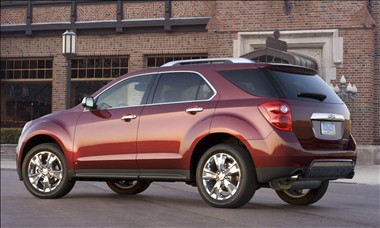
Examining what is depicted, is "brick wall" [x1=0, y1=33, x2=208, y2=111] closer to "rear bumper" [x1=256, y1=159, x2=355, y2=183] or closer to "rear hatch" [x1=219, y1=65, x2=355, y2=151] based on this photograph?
"rear hatch" [x1=219, y1=65, x2=355, y2=151]

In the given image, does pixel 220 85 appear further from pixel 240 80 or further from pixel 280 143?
pixel 280 143

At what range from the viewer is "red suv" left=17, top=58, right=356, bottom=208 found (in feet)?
24.1

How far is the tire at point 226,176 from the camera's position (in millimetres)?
7402

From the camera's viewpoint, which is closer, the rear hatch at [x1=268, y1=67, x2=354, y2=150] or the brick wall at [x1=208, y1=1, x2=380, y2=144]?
the rear hatch at [x1=268, y1=67, x2=354, y2=150]

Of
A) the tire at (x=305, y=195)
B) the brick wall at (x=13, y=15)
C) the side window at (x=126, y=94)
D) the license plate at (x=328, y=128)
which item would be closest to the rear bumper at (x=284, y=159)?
the license plate at (x=328, y=128)

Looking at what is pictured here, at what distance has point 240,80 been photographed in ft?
25.5

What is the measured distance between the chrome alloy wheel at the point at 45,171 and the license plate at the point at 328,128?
372cm

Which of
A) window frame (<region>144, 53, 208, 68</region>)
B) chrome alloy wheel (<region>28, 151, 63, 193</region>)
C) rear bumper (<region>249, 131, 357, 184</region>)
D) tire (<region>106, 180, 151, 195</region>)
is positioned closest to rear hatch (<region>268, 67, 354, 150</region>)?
rear bumper (<region>249, 131, 357, 184</region>)

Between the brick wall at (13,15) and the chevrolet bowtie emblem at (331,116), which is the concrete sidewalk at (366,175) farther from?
the brick wall at (13,15)

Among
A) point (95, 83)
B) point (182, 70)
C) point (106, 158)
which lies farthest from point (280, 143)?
point (95, 83)

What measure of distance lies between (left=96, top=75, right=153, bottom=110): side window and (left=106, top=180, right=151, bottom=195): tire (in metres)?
1.52

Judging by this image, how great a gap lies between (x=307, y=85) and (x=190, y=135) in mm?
1591

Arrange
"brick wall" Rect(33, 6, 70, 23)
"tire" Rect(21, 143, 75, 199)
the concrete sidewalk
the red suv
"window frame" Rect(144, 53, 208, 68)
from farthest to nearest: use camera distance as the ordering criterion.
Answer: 1. "brick wall" Rect(33, 6, 70, 23)
2. "window frame" Rect(144, 53, 208, 68)
3. the concrete sidewalk
4. "tire" Rect(21, 143, 75, 199)
5. the red suv

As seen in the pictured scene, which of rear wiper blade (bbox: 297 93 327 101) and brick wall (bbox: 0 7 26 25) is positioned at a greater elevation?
brick wall (bbox: 0 7 26 25)
